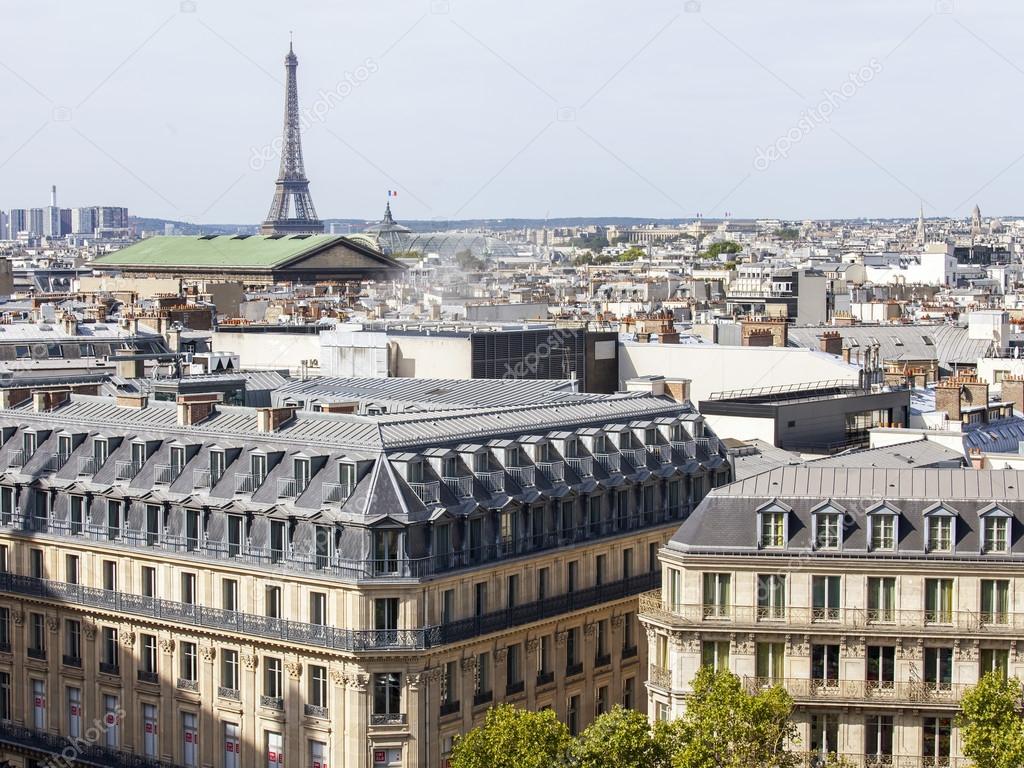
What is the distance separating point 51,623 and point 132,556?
3662 mm

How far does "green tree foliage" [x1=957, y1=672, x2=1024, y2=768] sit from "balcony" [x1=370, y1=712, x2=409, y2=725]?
12673 mm

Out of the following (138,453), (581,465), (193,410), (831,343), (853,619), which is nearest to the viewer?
(853,619)

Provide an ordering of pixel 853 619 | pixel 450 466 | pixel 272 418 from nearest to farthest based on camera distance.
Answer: pixel 853 619, pixel 450 466, pixel 272 418

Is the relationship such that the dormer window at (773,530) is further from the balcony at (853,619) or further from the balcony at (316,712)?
the balcony at (316,712)

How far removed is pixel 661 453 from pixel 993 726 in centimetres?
1780

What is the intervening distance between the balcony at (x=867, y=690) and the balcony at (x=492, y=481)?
9.25 meters

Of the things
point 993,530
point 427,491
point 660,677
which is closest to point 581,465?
point 427,491

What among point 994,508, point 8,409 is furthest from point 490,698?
point 8,409

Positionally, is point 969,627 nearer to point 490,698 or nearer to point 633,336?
point 490,698

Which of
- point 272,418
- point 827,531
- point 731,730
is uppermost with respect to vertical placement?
point 272,418

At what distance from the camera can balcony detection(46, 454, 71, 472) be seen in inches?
2079

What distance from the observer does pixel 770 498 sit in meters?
42.1

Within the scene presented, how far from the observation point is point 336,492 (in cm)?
4609

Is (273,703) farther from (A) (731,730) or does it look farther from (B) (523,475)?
(A) (731,730)
